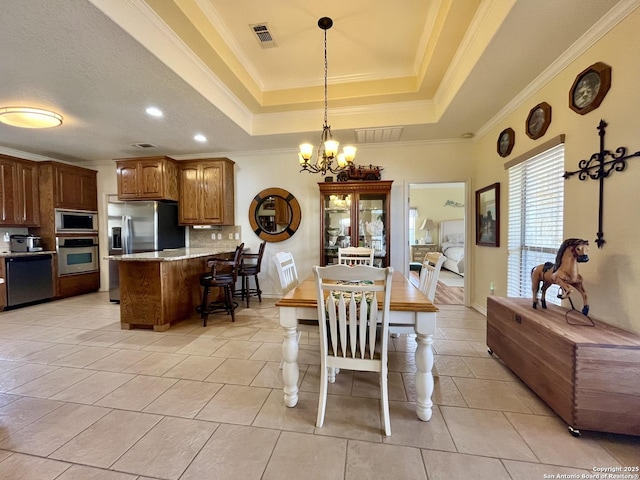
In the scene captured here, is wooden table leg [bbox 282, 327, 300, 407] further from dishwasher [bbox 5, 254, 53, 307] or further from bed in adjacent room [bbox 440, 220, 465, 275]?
bed in adjacent room [bbox 440, 220, 465, 275]

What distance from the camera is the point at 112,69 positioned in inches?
88.3

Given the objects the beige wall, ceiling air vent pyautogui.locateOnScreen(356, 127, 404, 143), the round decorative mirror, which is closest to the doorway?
ceiling air vent pyautogui.locateOnScreen(356, 127, 404, 143)

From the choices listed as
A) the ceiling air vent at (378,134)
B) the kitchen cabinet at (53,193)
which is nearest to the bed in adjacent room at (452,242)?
the ceiling air vent at (378,134)

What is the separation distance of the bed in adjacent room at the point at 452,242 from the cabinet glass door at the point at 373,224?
3398mm

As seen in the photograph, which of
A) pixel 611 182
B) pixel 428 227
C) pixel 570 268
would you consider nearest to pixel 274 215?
pixel 570 268

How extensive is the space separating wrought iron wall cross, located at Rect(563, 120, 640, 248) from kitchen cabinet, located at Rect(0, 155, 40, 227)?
707 cm

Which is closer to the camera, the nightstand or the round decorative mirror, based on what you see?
the round decorative mirror

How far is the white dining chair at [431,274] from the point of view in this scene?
2066 mm

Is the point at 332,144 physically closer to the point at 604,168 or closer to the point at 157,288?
the point at 604,168

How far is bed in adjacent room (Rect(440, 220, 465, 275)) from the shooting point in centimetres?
675

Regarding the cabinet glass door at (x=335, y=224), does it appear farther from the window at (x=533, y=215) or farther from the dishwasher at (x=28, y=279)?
the dishwasher at (x=28, y=279)

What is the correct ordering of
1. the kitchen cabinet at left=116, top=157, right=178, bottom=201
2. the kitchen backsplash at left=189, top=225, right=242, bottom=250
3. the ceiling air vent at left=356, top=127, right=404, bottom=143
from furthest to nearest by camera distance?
the kitchen backsplash at left=189, top=225, right=242, bottom=250
the kitchen cabinet at left=116, top=157, right=178, bottom=201
the ceiling air vent at left=356, top=127, right=404, bottom=143

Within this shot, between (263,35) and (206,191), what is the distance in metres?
2.61

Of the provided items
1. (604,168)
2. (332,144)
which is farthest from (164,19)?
(604,168)
